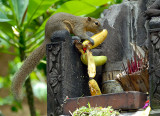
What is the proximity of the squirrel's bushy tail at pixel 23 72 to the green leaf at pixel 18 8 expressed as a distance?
6.67 feet

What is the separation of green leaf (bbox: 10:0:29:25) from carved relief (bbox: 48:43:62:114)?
2.59m

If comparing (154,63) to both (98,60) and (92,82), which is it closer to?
(92,82)

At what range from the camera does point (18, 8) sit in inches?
327

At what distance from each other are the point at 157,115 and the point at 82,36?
2.23 m

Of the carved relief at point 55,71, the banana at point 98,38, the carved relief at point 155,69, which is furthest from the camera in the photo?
the banana at point 98,38

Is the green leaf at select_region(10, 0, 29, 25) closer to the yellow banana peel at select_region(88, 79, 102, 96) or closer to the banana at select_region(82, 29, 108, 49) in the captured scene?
the banana at select_region(82, 29, 108, 49)

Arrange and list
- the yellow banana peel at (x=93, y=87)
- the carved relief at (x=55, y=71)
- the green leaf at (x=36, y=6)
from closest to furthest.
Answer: the carved relief at (x=55, y=71) < the yellow banana peel at (x=93, y=87) < the green leaf at (x=36, y=6)

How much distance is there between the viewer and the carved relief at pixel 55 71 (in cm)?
567

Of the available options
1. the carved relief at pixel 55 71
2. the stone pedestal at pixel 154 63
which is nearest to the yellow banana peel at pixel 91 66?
the carved relief at pixel 55 71

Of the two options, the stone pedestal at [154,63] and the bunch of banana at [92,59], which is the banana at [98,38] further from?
the stone pedestal at [154,63]

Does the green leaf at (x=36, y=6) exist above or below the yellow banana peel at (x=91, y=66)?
above

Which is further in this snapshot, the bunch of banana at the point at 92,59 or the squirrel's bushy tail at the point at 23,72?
the squirrel's bushy tail at the point at 23,72

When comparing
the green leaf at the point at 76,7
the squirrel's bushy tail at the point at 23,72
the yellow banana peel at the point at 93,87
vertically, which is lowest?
the yellow banana peel at the point at 93,87

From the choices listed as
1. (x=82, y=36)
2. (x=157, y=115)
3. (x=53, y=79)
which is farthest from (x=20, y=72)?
(x=157, y=115)
